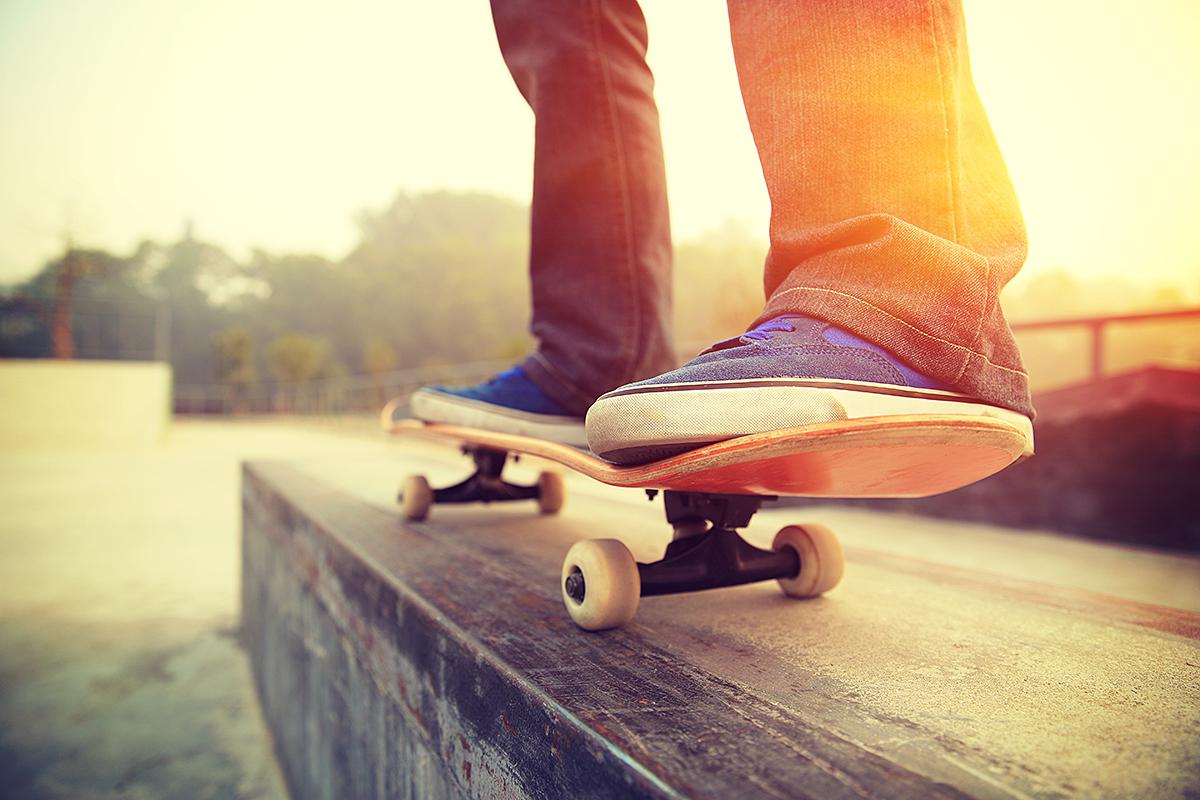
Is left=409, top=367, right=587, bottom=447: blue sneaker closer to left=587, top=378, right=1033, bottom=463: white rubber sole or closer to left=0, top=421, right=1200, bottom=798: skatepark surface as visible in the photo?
left=0, top=421, right=1200, bottom=798: skatepark surface

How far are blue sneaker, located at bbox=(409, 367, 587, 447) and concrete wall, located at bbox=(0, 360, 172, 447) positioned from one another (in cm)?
1559

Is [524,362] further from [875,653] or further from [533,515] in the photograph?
[875,653]

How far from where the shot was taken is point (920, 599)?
0.83 metres

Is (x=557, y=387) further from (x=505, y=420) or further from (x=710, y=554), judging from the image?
(x=710, y=554)

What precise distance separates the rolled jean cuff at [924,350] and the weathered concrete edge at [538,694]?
13.2 inches

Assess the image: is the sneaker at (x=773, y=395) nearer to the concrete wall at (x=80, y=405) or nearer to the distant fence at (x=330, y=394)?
the distant fence at (x=330, y=394)

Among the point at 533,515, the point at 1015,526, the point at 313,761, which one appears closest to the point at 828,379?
the point at 533,515

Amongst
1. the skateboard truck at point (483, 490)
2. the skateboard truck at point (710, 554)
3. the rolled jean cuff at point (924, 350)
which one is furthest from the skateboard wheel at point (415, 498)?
the rolled jean cuff at point (924, 350)

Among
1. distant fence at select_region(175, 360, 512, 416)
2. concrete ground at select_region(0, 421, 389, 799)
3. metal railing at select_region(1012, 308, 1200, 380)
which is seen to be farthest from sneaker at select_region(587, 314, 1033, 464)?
distant fence at select_region(175, 360, 512, 416)

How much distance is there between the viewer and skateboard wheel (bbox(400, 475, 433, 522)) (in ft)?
4.44

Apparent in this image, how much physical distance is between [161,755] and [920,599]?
191 cm

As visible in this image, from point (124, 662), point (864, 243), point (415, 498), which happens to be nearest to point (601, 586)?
point (864, 243)

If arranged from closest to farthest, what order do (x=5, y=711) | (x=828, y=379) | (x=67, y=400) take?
(x=828, y=379), (x=5, y=711), (x=67, y=400)

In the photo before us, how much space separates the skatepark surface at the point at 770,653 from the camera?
0.45m
